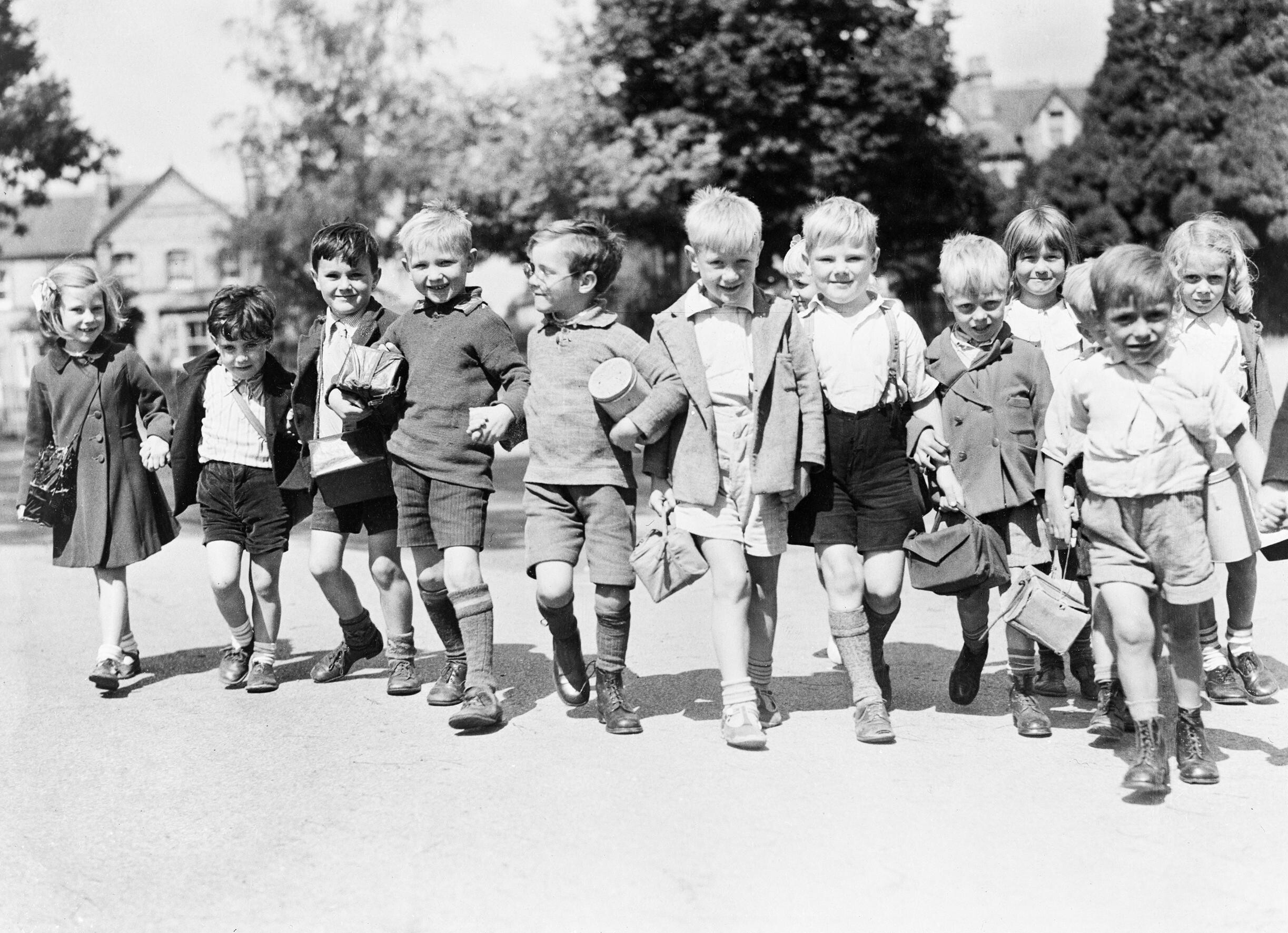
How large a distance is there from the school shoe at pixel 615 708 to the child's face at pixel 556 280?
1.30m

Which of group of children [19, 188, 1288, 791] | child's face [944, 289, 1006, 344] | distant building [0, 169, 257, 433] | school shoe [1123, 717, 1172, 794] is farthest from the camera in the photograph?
distant building [0, 169, 257, 433]

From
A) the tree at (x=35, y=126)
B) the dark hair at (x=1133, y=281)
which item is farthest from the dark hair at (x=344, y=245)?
the tree at (x=35, y=126)

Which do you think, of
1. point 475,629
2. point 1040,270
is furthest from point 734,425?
point 1040,270

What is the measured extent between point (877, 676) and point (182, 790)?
2422 millimetres

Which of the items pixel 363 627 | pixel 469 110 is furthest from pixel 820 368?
pixel 469 110

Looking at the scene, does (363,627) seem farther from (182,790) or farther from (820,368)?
(820,368)

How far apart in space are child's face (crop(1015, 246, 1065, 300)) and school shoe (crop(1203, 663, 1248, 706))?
157cm

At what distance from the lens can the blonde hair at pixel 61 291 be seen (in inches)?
237

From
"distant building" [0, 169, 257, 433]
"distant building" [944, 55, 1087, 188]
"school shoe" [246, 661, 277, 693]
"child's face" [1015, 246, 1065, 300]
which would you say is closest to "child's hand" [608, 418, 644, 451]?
"child's face" [1015, 246, 1065, 300]

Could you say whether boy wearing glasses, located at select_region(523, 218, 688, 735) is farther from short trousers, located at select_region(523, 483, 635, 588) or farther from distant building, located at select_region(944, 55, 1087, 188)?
distant building, located at select_region(944, 55, 1087, 188)

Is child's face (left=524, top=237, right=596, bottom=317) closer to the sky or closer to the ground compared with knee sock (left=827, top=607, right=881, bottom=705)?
closer to the sky

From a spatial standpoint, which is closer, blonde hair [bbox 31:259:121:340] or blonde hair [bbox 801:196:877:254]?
blonde hair [bbox 801:196:877:254]

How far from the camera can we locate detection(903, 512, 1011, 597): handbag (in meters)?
4.79

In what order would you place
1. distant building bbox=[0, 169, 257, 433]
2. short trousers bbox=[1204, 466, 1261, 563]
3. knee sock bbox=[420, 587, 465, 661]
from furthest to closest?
distant building bbox=[0, 169, 257, 433], knee sock bbox=[420, 587, 465, 661], short trousers bbox=[1204, 466, 1261, 563]
